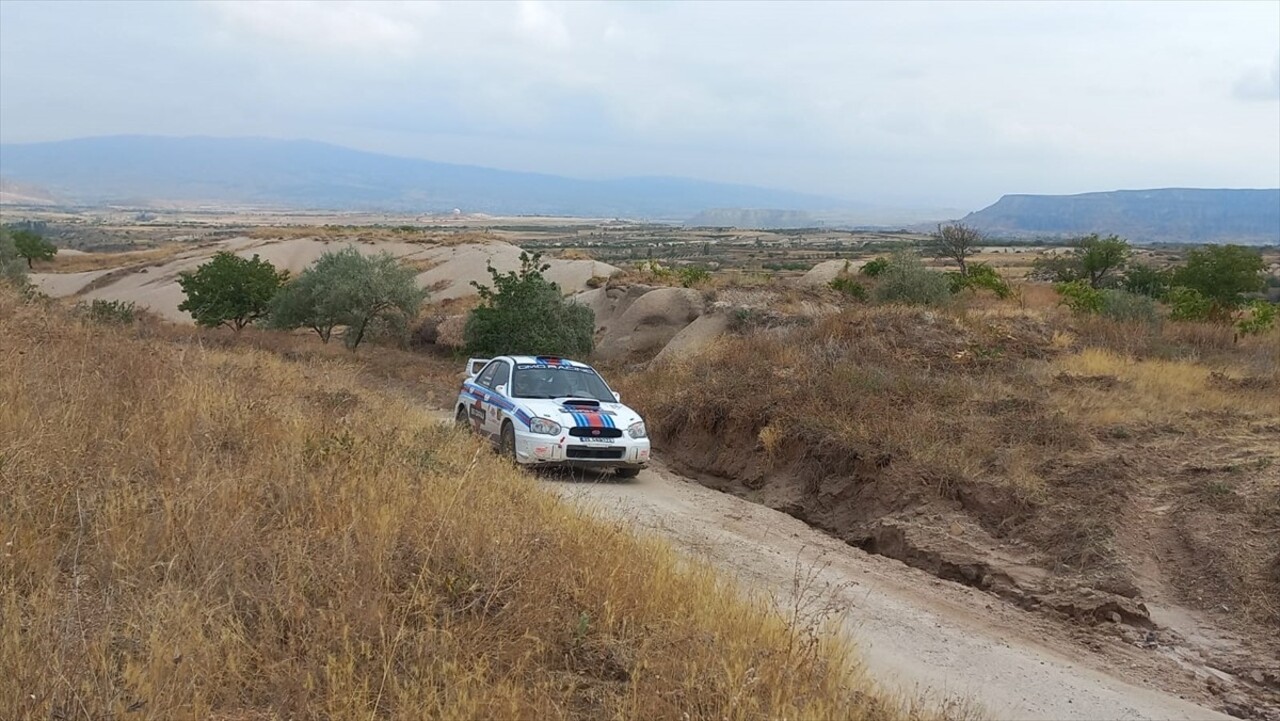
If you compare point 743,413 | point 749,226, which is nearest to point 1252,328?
point 743,413

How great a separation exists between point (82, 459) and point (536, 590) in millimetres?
3621

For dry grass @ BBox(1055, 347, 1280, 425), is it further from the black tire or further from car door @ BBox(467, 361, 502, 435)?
car door @ BBox(467, 361, 502, 435)

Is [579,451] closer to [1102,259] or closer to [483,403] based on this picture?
[483,403]

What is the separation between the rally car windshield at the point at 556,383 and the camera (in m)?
13.7

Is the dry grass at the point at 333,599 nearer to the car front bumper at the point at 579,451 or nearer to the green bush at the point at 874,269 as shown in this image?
the car front bumper at the point at 579,451

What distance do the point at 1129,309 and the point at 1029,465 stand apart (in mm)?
12958

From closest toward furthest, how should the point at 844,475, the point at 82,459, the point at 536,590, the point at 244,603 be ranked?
the point at 244,603
the point at 536,590
the point at 82,459
the point at 844,475

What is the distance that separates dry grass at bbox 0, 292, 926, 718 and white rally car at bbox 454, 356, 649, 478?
4487 millimetres

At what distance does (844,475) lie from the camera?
40.8 ft

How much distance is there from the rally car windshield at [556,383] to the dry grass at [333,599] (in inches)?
223

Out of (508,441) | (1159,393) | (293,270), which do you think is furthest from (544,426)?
(293,270)

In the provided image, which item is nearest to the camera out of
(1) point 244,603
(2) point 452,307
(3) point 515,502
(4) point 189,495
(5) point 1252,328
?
(1) point 244,603

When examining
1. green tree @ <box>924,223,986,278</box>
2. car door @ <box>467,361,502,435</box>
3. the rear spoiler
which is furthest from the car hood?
green tree @ <box>924,223,986,278</box>

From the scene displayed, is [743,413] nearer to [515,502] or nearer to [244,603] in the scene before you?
[515,502]
